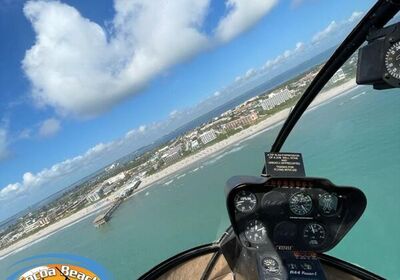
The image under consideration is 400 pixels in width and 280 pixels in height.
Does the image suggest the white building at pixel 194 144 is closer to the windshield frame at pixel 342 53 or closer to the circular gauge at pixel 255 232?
the windshield frame at pixel 342 53

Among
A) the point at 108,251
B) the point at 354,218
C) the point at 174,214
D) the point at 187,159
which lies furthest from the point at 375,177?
the point at 354,218

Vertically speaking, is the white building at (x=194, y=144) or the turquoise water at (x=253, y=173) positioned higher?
the white building at (x=194, y=144)

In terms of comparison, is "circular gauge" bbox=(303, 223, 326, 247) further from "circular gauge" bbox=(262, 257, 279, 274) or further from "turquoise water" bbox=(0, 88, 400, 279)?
"turquoise water" bbox=(0, 88, 400, 279)

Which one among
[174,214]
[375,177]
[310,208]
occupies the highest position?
[310,208]

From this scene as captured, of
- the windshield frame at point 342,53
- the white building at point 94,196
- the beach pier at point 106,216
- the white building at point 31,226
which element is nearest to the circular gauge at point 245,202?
the windshield frame at point 342,53

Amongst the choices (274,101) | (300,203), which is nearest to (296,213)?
(300,203)

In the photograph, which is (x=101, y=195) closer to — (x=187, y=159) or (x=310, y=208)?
(x=187, y=159)

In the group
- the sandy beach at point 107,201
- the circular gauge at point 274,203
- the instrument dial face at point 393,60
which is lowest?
the circular gauge at point 274,203

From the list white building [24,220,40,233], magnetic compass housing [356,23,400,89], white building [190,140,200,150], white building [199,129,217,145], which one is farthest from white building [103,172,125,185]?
magnetic compass housing [356,23,400,89]
